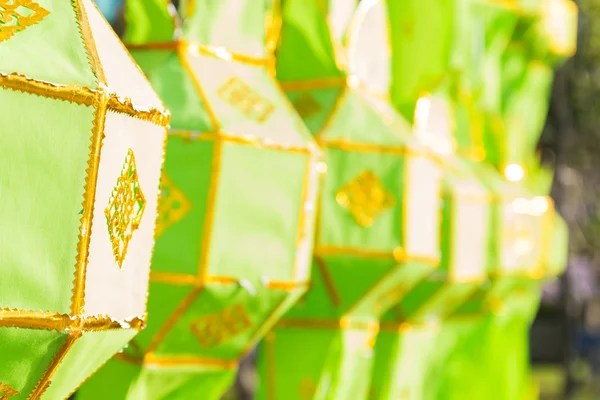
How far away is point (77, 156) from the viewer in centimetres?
224

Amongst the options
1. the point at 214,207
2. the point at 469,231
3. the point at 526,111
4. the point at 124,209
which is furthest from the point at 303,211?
the point at 526,111

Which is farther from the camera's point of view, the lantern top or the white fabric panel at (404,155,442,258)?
the white fabric panel at (404,155,442,258)

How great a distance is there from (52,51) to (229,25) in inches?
61.5

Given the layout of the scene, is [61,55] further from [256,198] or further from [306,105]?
[306,105]

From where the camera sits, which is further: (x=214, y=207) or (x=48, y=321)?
(x=214, y=207)

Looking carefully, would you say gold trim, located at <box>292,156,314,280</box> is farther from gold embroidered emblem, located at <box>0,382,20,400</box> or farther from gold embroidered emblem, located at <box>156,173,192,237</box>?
gold embroidered emblem, located at <box>0,382,20,400</box>

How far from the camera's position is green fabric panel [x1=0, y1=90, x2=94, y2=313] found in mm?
2131

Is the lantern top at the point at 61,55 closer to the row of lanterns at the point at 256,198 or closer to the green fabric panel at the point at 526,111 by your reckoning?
the row of lanterns at the point at 256,198

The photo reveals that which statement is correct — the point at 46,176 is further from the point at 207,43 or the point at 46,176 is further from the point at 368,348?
the point at 368,348

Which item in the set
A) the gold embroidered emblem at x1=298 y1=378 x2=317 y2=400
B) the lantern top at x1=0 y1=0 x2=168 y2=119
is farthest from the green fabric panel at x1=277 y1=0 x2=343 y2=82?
the lantern top at x1=0 y1=0 x2=168 y2=119

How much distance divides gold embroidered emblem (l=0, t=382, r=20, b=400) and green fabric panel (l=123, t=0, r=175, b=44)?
168 centimetres

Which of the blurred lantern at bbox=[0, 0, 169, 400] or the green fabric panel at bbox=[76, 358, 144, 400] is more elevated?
the blurred lantern at bbox=[0, 0, 169, 400]

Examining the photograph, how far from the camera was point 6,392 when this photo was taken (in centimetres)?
228

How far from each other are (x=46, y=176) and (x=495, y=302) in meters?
5.27
